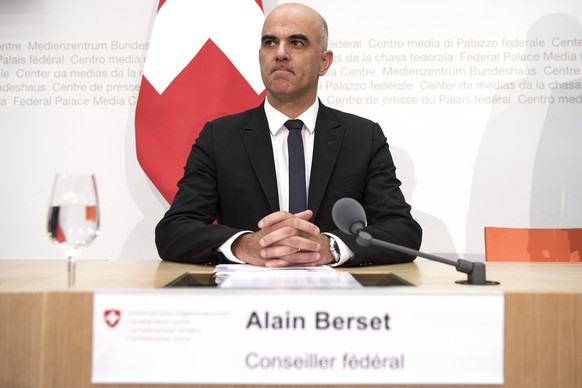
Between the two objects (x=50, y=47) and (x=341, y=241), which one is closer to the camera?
(x=341, y=241)

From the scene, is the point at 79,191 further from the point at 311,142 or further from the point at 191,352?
the point at 311,142

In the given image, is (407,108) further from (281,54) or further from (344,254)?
(344,254)

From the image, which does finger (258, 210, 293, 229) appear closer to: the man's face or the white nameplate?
the white nameplate

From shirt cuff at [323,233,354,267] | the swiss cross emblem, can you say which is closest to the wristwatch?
shirt cuff at [323,233,354,267]

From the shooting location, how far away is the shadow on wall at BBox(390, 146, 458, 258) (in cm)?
343

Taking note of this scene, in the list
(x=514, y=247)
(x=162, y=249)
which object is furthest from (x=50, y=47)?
(x=514, y=247)

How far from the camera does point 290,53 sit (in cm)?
248

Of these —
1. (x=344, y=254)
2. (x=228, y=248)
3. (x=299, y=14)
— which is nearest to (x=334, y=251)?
(x=344, y=254)

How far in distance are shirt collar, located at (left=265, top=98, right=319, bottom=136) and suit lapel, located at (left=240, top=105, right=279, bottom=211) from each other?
0.02m

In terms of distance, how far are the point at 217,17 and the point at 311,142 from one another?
127cm

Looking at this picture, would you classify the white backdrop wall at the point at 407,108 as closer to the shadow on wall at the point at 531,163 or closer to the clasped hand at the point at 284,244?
the shadow on wall at the point at 531,163

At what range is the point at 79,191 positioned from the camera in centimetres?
116

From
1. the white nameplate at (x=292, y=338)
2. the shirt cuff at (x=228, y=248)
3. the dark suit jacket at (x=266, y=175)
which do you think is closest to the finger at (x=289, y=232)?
the shirt cuff at (x=228, y=248)

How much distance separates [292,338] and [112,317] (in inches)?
11.8
